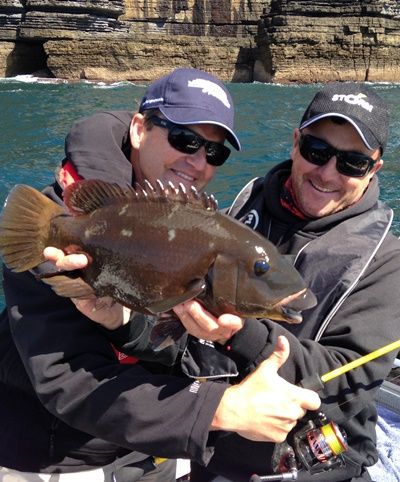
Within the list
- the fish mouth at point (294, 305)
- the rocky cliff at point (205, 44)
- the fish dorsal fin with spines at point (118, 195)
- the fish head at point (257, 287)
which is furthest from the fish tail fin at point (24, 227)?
the rocky cliff at point (205, 44)

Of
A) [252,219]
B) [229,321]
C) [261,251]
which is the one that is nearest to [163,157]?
[252,219]

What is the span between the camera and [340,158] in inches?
121

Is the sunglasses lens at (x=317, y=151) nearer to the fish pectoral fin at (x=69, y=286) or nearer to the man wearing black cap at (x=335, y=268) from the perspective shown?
the man wearing black cap at (x=335, y=268)

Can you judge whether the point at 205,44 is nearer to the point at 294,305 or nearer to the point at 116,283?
the point at 116,283

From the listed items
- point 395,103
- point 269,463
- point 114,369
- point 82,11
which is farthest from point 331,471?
point 82,11

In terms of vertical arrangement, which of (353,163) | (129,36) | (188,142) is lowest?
(129,36)

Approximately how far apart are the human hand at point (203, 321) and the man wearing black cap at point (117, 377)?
0.26 meters

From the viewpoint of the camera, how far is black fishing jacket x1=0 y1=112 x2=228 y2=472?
226 centimetres

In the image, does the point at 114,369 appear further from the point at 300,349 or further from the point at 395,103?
the point at 395,103

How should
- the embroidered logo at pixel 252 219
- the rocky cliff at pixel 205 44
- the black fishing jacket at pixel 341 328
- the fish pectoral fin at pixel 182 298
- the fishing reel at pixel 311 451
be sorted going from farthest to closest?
the rocky cliff at pixel 205 44
the embroidered logo at pixel 252 219
the fishing reel at pixel 311 451
the black fishing jacket at pixel 341 328
the fish pectoral fin at pixel 182 298

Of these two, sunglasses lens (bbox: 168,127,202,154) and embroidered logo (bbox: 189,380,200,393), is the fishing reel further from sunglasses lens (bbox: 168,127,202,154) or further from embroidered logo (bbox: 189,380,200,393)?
sunglasses lens (bbox: 168,127,202,154)

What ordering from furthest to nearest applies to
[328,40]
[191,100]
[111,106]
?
1. [328,40]
2. [111,106]
3. [191,100]

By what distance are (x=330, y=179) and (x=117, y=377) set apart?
149cm

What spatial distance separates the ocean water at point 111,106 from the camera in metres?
12.8
